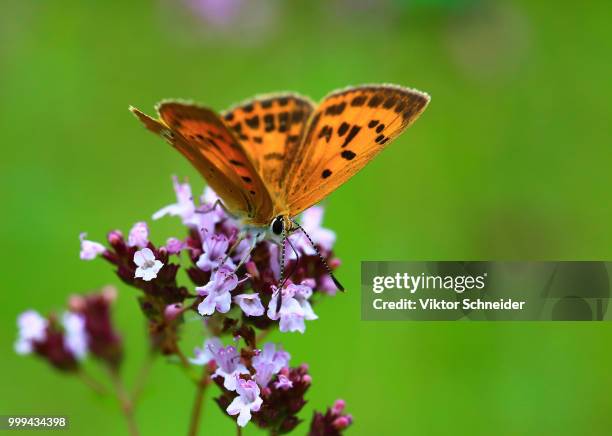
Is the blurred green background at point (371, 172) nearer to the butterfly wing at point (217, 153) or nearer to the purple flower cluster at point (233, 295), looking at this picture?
the purple flower cluster at point (233, 295)

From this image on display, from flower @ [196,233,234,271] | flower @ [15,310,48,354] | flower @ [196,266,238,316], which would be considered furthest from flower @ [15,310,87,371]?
flower @ [196,266,238,316]

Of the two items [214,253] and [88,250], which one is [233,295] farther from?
[88,250]

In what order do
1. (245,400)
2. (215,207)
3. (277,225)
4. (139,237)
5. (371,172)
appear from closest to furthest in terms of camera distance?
(245,400) → (139,237) → (277,225) → (215,207) → (371,172)

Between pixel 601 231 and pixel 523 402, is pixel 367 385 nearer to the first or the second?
A: pixel 523 402

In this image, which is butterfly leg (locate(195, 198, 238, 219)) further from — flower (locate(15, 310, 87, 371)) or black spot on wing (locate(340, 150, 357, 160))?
flower (locate(15, 310, 87, 371))

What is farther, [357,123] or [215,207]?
[215,207]

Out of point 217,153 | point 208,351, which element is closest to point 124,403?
point 208,351

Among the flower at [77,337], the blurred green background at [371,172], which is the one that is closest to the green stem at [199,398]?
the flower at [77,337]

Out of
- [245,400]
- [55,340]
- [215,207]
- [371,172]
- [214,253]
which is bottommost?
[245,400]
